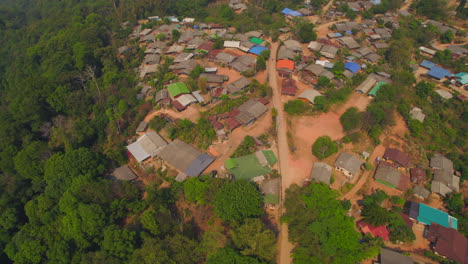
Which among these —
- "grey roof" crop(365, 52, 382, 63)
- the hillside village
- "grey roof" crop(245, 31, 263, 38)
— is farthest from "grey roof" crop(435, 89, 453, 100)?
"grey roof" crop(245, 31, 263, 38)

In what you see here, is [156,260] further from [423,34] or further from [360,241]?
[423,34]

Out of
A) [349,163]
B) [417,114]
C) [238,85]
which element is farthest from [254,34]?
[349,163]

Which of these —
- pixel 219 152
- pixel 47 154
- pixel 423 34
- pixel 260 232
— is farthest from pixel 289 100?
pixel 423 34

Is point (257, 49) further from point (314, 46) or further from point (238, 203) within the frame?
point (238, 203)

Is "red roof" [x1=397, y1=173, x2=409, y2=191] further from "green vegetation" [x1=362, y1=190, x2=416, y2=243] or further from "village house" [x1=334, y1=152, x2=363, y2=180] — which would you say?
"village house" [x1=334, y1=152, x2=363, y2=180]

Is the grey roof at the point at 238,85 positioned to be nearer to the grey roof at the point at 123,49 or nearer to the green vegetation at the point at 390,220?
the green vegetation at the point at 390,220
